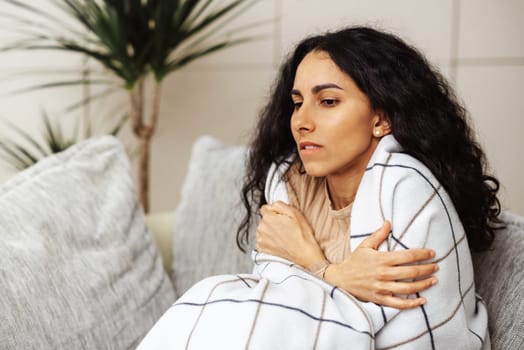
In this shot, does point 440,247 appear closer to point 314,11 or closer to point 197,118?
point 314,11

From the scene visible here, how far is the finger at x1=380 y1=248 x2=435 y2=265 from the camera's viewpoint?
1.11 meters

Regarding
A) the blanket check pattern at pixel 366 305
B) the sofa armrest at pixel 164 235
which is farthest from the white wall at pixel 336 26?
the blanket check pattern at pixel 366 305

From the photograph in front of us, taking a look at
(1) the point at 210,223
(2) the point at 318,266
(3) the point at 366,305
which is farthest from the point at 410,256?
(1) the point at 210,223

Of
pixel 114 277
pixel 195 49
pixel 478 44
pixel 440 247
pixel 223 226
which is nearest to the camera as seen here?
pixel 440 247

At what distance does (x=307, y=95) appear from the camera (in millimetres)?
1329

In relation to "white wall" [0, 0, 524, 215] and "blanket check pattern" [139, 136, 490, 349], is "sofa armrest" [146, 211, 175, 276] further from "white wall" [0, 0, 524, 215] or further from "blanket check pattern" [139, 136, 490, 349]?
"blanket check pattern" [139, 136, 490, 349]

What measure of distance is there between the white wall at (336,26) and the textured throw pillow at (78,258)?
0.65 m

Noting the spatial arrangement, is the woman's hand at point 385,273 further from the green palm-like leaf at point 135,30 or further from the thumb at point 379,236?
the green palm-like leaf at point 135,30

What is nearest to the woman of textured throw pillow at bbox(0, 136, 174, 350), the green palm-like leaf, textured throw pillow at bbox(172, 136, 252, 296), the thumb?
the thumb

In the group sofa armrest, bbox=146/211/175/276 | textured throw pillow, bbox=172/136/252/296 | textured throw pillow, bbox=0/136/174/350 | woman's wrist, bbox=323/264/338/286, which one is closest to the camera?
woman's wrist, bbox=323/264/338/286

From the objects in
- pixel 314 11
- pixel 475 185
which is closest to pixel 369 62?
pixel 475 185

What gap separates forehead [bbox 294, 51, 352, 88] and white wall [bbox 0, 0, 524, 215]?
503 millimetres

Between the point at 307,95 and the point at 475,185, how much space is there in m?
0.43

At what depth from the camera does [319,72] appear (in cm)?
132
